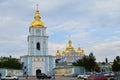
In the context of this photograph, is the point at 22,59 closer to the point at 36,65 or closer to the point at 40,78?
the point at 36,65

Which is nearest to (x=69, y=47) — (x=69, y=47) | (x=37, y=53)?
(x=69, y=47)

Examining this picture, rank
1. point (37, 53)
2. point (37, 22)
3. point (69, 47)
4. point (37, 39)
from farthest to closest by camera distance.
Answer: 1. point (69, 47)
2. point (37, 22)
3. point (37, 39)
4. point (37, 53)

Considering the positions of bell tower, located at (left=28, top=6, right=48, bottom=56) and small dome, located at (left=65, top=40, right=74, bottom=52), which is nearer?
bell tower, located at (left=28, top=6, right=48, bottom=56)

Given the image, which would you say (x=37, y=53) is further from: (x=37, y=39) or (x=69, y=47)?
(x=69, y=47)

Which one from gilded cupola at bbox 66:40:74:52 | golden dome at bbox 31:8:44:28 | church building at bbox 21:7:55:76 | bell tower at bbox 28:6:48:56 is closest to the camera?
church building at bbox 21:7:55:76

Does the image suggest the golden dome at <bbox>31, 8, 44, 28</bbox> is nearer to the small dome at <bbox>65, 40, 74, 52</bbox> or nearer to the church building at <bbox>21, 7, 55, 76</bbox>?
the church building at <bbox>21, 7, 55, 76</bbox>

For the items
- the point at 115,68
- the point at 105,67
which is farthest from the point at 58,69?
the point at 105,67

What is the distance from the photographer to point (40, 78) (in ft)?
195

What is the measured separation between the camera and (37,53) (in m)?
97.4

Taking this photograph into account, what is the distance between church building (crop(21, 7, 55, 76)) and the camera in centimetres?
9668

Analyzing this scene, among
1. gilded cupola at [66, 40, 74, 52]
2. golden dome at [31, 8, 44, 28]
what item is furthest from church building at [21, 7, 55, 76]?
gilded cupola at [66, 40, 74, 52]

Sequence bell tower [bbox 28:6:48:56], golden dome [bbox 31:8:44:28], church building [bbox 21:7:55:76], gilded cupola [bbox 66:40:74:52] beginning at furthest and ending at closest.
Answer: gilded cupola [bbox 66:40:74:52] → golden dome [bbox 31:8:44:28] → bell tower [bbox 28:6:48:56] → church building [bbox 21:7:55:76]

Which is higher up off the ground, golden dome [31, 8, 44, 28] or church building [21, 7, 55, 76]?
golden dome [31, 8, 44, 28]

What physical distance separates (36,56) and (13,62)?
8.40m
